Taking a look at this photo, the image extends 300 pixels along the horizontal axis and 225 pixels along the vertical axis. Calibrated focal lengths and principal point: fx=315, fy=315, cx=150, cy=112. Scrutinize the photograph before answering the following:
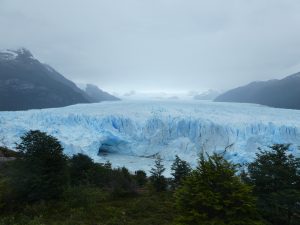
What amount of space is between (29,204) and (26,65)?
8372 centimetres

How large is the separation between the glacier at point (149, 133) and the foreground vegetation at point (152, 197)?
16.6m

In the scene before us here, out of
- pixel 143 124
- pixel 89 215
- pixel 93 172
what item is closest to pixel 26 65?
pixel 143 124

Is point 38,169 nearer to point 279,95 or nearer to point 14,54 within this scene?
point 279,95

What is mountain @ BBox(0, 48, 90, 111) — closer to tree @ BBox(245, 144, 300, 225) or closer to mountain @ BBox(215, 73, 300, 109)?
mountain @ BBox(215, 73, 300, 109)

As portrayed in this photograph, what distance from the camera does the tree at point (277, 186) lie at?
29.7 feet

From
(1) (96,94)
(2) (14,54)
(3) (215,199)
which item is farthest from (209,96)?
(3) (215,199)

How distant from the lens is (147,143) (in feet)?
112

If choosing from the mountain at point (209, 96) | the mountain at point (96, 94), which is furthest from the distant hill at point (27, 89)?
the mountain at point (209, 96)

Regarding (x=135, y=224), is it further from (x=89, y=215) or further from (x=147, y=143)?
(x=147, y=143)

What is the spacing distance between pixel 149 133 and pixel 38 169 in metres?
23.7

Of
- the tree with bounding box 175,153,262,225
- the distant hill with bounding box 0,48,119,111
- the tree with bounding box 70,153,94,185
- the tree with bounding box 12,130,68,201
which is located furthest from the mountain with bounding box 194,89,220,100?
the tree with bounding box 175,153,262,225

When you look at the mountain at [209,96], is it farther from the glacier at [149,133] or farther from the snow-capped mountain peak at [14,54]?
the glacier at [149,133]

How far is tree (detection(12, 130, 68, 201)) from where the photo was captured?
36.7 feet

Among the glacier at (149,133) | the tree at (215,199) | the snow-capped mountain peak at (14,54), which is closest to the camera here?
the tree at (215,199)
